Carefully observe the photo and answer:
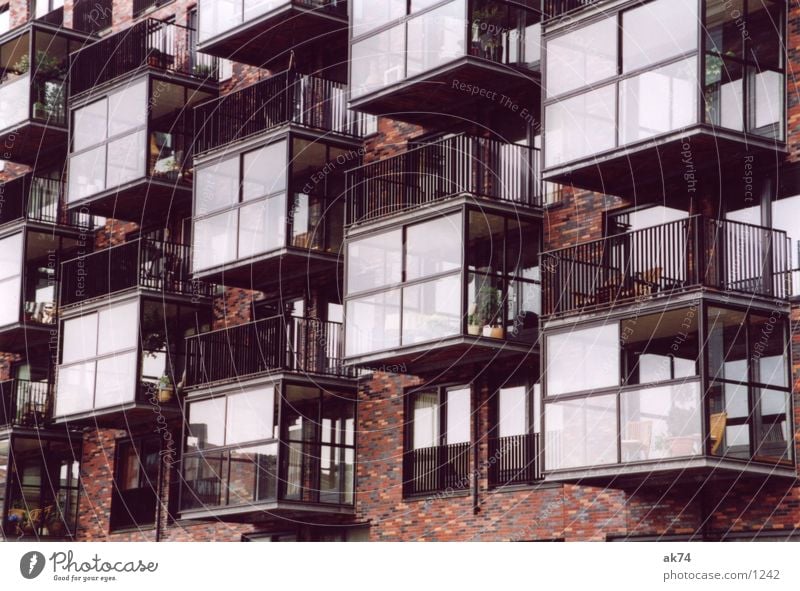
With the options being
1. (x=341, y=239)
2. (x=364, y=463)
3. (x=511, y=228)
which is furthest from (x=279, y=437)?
(x=511, y=228)

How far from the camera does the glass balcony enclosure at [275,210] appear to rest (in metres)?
32.2

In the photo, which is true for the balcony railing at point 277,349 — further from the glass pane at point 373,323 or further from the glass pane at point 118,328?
the glass pane at point 118,328

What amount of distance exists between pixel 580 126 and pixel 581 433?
16.2 ft

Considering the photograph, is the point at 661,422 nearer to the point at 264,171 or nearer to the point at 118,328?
the point at 264,171

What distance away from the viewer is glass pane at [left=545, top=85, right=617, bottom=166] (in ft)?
86.2

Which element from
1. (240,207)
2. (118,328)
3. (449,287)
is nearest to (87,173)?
(118,328)

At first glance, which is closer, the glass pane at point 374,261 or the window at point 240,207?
the glass pane at point 374,261

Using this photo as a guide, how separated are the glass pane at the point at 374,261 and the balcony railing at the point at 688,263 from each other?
3.99 meters

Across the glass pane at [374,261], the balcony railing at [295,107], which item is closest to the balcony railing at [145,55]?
Result: the balcony railing at [295,107]

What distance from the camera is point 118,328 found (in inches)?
1411

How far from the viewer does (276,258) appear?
32.1 m

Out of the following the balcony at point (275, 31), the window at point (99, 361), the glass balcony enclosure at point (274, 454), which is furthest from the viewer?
the window at point (99, 361)

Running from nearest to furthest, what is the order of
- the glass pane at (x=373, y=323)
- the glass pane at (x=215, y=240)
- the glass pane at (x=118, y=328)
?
the glass pane at (x=373, y=323), the glass pane at (x=215, y=240), the glass pane at (x=118, y=328)

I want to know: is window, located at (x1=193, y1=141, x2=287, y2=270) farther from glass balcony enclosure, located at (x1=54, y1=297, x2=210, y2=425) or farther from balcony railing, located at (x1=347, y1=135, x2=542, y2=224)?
glass balcony enclosure, located at (x1=54, y1=297, x2=210, y2=425)
